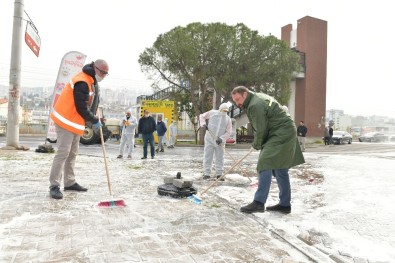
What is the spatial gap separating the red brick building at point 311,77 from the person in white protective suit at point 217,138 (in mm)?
26778

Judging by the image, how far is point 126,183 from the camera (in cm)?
625

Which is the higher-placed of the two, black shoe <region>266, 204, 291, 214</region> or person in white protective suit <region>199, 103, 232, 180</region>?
person in white protective suit <region>199, 103, 232, 180</region>

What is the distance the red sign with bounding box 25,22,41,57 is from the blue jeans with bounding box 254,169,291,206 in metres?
10.0

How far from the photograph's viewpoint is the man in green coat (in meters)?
4.32

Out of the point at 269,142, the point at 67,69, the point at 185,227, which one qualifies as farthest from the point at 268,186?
the point at 67,69

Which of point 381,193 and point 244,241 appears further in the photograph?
point 381,193

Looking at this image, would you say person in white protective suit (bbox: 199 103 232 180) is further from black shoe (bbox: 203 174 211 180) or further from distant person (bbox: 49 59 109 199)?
distant person (bbox: 49 59 109 199)

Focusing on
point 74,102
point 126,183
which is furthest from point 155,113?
point 74,102

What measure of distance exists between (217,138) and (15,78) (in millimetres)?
8395

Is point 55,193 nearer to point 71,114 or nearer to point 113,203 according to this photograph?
point 113,203

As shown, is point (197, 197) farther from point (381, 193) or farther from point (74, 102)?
point (381, 193)

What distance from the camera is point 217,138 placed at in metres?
7.46

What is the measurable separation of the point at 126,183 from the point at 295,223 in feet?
10.6

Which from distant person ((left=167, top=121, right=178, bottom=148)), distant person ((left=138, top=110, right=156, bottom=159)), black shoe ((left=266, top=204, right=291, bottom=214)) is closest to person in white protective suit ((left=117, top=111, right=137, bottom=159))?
distant person ((left=138, top=110, right=156, bottom=159))
